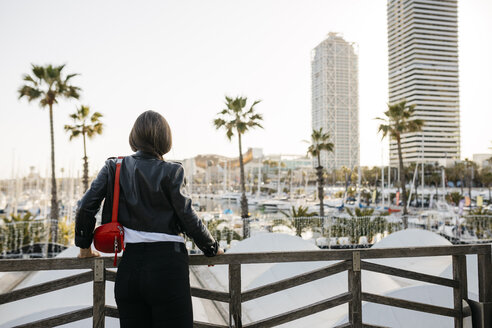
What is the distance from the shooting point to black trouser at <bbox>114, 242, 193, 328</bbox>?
4.82ft

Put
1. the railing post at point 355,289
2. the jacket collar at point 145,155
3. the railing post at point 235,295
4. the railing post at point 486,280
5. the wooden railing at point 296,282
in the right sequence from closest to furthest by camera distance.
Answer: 1. the jacket collar at point 145,155
2. the wooden railing at point 296,282
3. the railing post at point 235,295
4. the railing post at point 355,289
5. the railing post at point 486,280

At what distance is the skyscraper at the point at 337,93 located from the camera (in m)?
135

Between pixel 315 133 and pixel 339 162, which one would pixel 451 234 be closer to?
pixel 315 133

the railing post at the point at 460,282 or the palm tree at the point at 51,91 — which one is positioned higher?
the palm tree at the point at 51,91

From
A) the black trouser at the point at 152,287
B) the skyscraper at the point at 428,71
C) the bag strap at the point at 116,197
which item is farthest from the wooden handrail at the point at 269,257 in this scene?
the skyscraper at the point at 428,71

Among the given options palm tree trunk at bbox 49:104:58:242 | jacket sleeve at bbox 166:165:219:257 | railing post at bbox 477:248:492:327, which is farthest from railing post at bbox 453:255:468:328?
palm tree trunk at bbox 49:104:58:242

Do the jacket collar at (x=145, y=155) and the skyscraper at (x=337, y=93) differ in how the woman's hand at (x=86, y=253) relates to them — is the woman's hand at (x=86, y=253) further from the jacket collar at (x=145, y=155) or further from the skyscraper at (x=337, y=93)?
the skyscraper at (x=337, y=93)

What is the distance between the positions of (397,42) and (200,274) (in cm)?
12763

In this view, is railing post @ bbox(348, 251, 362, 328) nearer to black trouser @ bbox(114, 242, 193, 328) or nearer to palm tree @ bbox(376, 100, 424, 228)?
black trouser @ bbox(114, 242, 193, 328)

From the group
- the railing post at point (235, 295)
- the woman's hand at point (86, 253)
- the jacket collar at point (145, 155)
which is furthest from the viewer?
the railing post at point (235, 295)

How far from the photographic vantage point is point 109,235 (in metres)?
1.49

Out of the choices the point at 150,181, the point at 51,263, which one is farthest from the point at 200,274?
the point at 150,181

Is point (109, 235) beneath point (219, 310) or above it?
above

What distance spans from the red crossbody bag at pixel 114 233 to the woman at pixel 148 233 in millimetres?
26
